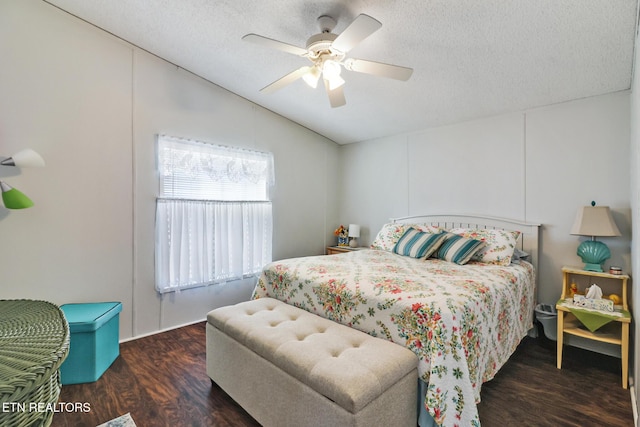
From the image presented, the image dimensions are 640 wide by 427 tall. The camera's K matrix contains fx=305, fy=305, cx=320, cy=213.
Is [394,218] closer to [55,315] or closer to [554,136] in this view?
[554,136]

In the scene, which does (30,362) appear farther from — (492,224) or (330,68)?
(492,224)

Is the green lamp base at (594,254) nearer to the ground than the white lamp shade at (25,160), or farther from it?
nearer to the ground

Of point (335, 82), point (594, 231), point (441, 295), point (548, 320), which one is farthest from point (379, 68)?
point (548, 320)

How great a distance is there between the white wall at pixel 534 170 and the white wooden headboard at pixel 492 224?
0.08 m

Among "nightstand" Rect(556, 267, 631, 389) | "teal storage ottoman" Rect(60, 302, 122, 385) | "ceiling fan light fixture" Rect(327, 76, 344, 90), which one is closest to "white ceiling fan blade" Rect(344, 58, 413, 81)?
"ceiling fan light fixture" Rect(327, 76, 344, 90)

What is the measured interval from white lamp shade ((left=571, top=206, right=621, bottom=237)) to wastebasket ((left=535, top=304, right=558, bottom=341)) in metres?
0.77

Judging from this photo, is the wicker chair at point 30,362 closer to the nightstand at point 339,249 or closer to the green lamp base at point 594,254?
the green lamp base at point 594,254

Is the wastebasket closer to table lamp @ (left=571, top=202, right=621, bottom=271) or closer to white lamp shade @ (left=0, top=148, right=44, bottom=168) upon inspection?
table lamp @ (left=571, top=202, right=621, bottom=271)

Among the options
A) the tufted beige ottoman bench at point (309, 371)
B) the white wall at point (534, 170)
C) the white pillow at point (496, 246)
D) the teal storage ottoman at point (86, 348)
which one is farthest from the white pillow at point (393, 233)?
the teal storage ottoman at point (86, 348)

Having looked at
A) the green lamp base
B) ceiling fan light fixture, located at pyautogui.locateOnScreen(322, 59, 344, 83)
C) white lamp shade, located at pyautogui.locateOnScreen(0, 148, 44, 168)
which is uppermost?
ceiling fan light fixture, located at pyautogui.locateOnScreen(322, 59, 344, 83)

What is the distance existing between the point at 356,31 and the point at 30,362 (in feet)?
6.22

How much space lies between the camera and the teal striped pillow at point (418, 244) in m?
3.06

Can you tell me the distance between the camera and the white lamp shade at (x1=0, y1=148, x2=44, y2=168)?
7.26 ft

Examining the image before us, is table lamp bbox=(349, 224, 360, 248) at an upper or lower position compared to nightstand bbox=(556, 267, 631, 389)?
upper
